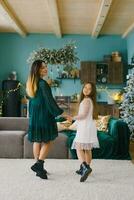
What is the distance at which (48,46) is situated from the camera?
10.2 m

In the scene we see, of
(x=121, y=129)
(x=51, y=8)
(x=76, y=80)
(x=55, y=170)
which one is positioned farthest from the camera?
(x=76, y=80)

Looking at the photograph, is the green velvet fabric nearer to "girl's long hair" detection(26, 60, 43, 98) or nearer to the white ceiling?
"girl's long hair" detection(26, 60, 43, 98)

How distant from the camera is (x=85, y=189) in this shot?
11.9 feet

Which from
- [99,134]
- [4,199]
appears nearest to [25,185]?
[4,199]

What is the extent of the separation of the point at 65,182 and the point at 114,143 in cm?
167

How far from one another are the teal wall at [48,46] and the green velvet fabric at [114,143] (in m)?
4.78

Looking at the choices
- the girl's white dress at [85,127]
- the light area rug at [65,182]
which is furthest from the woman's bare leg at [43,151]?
the girl's white dress at [85,127]

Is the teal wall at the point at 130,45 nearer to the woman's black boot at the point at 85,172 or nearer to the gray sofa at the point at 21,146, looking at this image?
the gray sofa at the point at 21,146

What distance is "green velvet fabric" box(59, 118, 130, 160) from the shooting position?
532 cm

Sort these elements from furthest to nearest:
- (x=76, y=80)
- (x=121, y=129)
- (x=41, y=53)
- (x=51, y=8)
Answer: (x=76, y=80) < (x=51, y=8) < (x=41, y=53) < (x=121, y=129)

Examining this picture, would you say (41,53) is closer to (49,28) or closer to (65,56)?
(65,56)

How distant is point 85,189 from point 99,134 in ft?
6.60

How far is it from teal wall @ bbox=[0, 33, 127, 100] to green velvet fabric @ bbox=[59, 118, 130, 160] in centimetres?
478

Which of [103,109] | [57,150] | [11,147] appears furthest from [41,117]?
[103,109]
